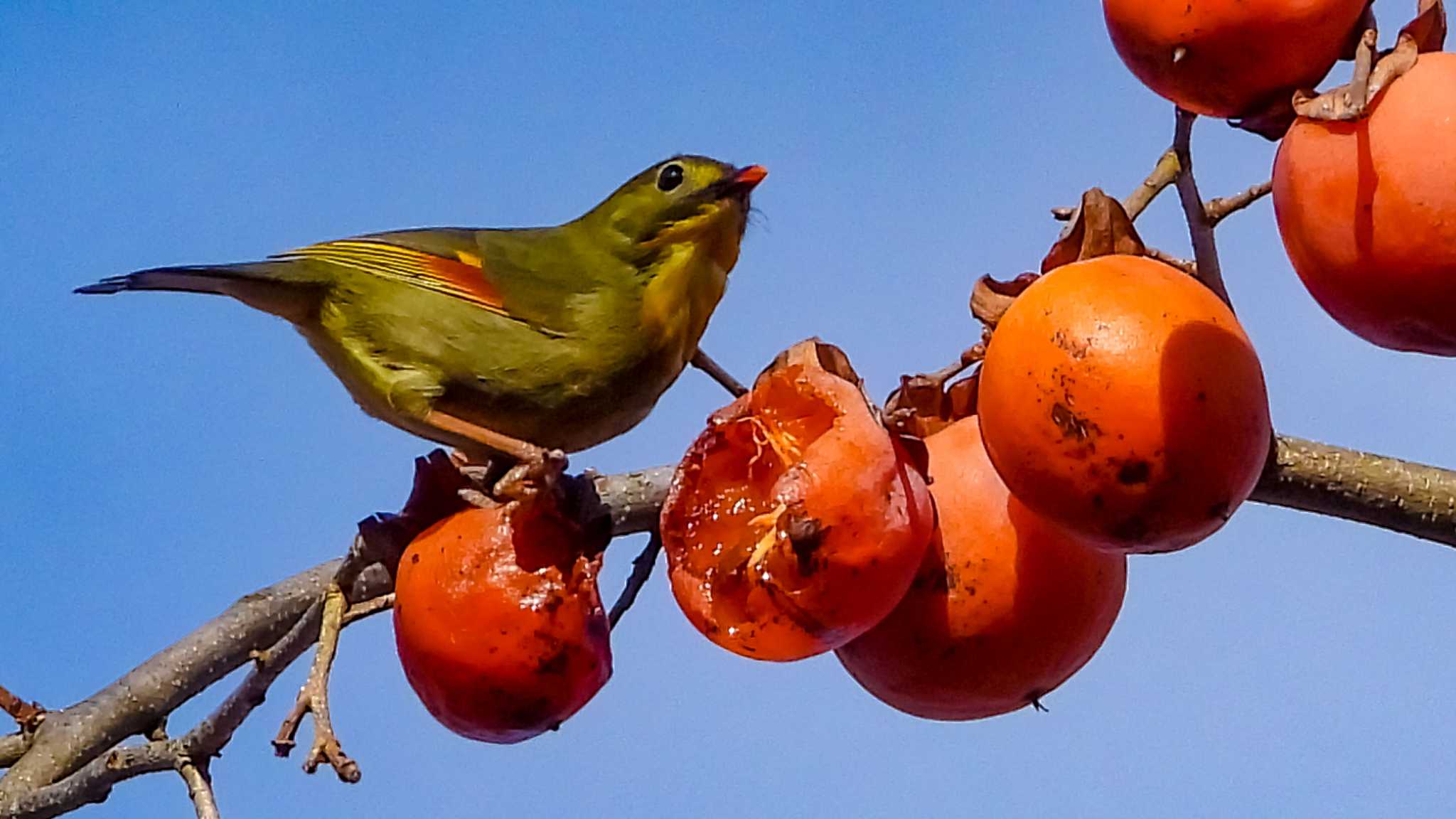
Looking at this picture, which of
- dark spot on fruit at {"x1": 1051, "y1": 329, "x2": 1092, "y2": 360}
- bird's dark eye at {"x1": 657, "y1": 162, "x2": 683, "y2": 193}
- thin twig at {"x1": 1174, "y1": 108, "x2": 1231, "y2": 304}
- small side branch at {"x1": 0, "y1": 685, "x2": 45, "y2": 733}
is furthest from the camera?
bird's dark eye at {"x1": 657, "y1": 162, "x2": 683, "y2": 193}

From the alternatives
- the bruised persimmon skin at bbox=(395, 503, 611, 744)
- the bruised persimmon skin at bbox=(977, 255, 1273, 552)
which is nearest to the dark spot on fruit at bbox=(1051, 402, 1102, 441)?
the bruised persimmon skin at bbox=(977, 255, 1273, 552)

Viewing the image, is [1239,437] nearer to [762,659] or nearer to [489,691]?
[762,659]

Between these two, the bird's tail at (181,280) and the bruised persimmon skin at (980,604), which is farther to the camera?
the bird's tail at (181,280)

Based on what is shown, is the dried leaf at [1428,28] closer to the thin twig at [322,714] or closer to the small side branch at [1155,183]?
the small side branch at [1155,183]

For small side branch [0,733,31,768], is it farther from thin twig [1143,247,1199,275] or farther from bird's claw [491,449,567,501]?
thin twig [1143,247,1199,275]

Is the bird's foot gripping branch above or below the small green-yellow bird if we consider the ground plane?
below

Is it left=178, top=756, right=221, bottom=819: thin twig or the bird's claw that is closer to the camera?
the bird's claw

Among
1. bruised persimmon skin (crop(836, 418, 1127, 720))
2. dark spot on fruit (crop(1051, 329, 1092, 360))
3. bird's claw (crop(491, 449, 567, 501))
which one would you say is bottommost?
bruised persimmon skin (crop(836, 418, 1127, 720))

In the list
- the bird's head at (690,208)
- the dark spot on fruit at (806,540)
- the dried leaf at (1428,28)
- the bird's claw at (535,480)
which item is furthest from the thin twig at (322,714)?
the bird's head at (690,208)
